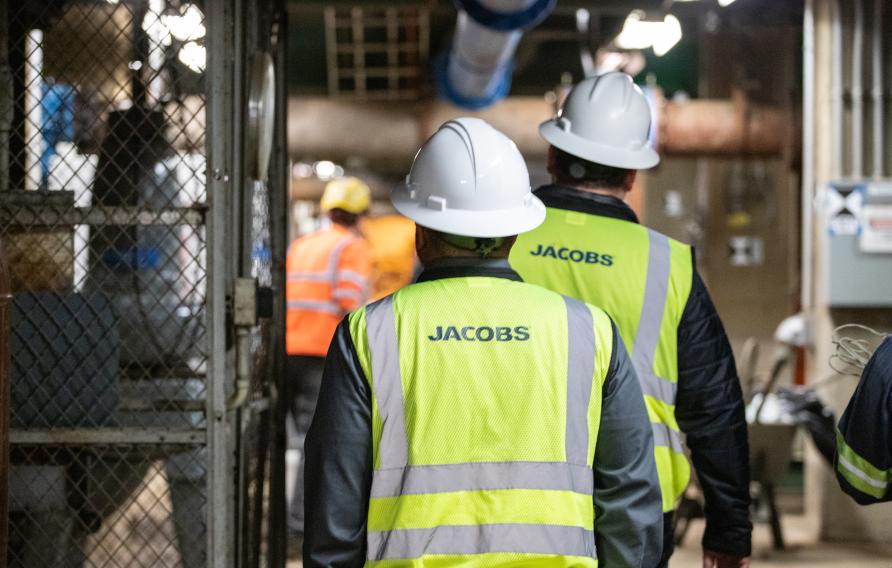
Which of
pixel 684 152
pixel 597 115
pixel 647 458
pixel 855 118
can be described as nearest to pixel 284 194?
pixel 597 115

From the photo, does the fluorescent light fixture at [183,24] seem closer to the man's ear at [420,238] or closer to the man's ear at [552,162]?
the man's ear at [552,162]

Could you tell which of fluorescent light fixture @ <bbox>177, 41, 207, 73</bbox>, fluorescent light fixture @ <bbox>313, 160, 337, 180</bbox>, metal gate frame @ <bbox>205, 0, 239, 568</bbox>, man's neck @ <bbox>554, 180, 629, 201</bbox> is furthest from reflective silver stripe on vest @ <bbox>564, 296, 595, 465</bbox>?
fluorescent light fixture @ <bbox>313, 160, 337, 180</bbox>

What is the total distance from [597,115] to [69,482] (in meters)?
2.09

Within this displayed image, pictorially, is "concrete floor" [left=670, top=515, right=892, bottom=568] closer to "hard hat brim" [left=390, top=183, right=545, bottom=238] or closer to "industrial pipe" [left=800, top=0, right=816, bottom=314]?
"industrial pipe" [left=800, top=0, right=816, bottom=314]

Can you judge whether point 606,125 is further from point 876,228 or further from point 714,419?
point 876,228

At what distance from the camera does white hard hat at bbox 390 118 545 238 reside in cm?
235

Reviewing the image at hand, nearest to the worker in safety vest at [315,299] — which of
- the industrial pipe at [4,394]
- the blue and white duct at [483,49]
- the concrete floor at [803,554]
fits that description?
the blue and white duct at [483,49]

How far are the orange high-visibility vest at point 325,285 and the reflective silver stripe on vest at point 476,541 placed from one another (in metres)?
4.43

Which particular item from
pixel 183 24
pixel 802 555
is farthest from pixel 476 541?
pixel 802 555

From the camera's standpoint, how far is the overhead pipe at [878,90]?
22.9 feet

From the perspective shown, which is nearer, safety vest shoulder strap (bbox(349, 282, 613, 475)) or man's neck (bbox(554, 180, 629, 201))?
safety vest shoulder strap (bbox(349, 282, 613, 475))

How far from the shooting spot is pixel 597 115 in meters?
3.23

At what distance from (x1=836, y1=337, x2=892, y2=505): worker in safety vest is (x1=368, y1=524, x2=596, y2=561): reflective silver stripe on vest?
0.80 m

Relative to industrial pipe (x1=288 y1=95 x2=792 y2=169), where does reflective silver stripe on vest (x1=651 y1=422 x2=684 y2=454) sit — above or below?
below
